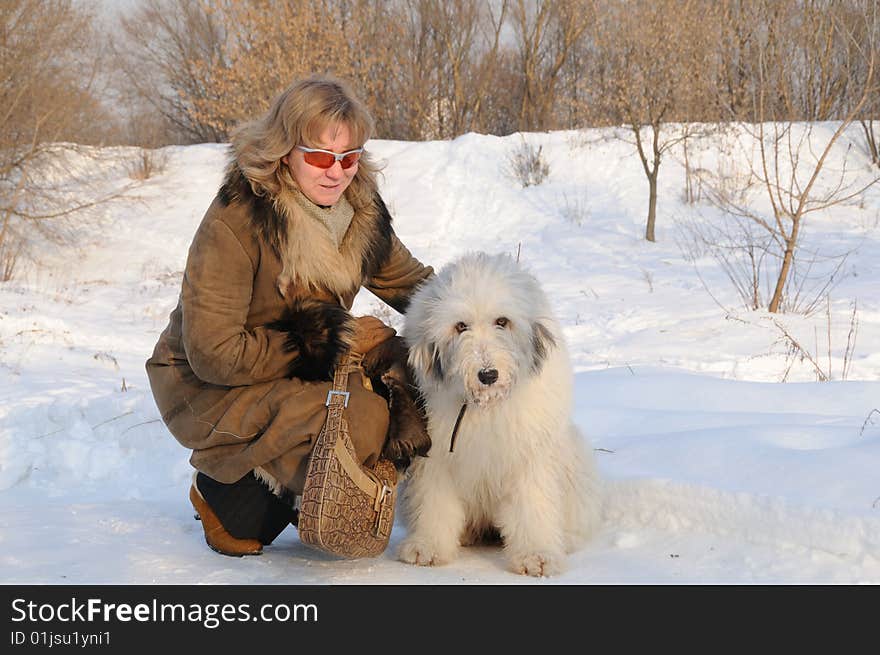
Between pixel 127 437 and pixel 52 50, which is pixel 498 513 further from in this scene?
pixel 52 50

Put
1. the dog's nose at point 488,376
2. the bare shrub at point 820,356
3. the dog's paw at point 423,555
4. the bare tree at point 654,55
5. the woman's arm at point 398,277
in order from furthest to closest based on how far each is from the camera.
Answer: the bare tree at point 654,55 → the bare shrub at point 820,356 → the woman's arm at point 398,277 → the dog's paw at point 423,555 → the dog's nose at point 488,376

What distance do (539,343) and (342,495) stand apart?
0.86 metres

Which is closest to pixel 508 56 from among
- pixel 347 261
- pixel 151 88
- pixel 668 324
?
pixel 151 88

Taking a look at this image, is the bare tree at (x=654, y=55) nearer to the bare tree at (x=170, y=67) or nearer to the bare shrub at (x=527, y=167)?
the bare shrub at (x=527, y=167)

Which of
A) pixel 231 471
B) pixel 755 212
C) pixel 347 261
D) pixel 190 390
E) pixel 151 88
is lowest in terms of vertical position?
pixel 231 471

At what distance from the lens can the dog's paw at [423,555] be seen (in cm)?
302

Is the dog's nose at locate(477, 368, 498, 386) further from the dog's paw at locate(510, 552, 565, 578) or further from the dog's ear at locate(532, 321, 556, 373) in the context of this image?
the dog's paw at locate(510, 552, 565, 578)

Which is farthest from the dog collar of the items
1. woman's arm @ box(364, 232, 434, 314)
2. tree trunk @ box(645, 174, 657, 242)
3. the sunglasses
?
tree trunk @ box(645, 174, 657, 242)

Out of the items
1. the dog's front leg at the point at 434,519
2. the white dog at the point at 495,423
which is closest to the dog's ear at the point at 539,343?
the white dog at the point at 495,423

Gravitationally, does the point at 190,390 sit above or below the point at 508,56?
below

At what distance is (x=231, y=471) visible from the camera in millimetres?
3018

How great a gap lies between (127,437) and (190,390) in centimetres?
191

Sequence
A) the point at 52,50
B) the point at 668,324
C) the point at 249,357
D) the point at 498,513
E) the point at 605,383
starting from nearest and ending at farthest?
the point at 249,357
the point at 498,513
the point at 605,383
the point at 668,324
the point at 52,50
